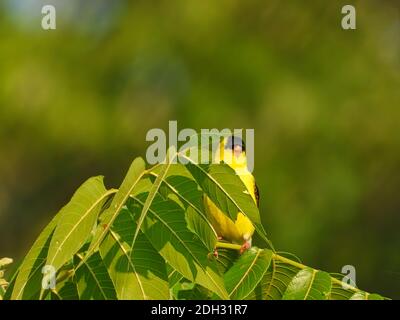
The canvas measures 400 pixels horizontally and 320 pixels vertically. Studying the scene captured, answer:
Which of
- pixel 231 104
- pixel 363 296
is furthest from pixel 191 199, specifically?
pixel 231 104

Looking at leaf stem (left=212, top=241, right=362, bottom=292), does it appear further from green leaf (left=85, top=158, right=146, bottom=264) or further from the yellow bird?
the yellow bird

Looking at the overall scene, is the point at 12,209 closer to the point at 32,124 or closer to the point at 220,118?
the point at 32,124

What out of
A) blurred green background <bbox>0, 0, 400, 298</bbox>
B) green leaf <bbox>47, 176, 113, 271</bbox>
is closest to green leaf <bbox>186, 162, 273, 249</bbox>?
green leaf <bbox>47, 176, 113, 271</bbox>

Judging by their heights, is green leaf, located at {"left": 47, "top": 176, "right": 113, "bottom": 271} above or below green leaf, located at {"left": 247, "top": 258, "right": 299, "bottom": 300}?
above

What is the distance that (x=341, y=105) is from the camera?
14.7ft

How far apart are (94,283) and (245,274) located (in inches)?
8.9

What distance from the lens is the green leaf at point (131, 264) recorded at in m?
0.95

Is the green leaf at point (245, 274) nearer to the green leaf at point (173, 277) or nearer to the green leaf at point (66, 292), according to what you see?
the green leaf at point (173, 277)

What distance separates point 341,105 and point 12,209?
1864mm

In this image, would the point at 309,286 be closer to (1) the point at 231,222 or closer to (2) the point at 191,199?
(2) the point at 191,199

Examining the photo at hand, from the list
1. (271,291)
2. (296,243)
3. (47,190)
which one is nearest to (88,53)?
(47,190)

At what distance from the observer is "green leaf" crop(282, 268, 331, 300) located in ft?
3.60

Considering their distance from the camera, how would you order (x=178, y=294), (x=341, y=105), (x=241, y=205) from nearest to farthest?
(x=241, y=205), (x=178, y=294), (x=341, y=105)

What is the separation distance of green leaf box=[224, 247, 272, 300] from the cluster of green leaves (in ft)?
0.31
